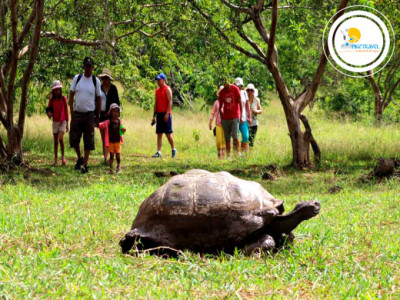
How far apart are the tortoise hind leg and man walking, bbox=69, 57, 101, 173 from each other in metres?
6.43

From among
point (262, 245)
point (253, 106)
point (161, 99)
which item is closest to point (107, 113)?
point (161, 99)

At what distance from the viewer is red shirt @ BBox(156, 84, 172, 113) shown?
14406 millimetres

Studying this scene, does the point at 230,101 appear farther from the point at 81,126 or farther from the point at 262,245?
the point at 262,245

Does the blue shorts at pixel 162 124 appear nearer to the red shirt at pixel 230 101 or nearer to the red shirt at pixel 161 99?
the red shirt at pixel 161 99

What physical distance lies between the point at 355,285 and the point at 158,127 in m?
10.7

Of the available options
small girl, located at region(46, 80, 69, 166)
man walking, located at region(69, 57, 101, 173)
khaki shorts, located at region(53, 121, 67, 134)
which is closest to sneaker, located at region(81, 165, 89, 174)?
man walking, located at region(69, 57, 101, 173)

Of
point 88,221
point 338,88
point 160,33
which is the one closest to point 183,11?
point 160,33

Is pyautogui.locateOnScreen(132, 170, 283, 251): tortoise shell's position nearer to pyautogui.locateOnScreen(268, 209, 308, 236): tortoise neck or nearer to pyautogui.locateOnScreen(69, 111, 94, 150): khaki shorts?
pyautogui.locateOnScreen(268, 209, 308, 236): tortoise neck

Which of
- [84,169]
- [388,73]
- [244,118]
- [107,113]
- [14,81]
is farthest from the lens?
[388,73]

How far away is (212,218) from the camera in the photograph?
16.8 feet

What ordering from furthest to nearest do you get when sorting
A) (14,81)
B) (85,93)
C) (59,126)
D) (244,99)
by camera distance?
(244,99), (59,126), (14,81), (85,93)

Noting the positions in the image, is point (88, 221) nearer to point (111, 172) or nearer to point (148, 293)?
point (148, 293)

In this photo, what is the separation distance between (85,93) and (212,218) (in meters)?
6.37

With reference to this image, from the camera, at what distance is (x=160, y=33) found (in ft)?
48.0
